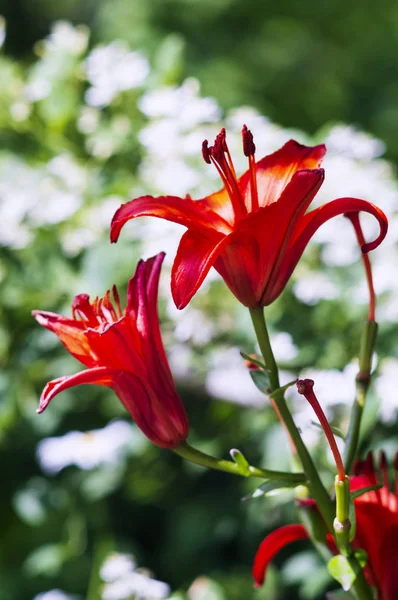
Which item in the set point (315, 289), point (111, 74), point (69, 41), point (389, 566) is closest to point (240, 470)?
point (389, 566)

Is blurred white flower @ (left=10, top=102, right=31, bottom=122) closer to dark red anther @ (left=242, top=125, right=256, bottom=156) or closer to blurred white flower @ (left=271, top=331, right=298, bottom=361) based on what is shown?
blurred white flower @ (left=271, top=331, right=298, bottom=361)

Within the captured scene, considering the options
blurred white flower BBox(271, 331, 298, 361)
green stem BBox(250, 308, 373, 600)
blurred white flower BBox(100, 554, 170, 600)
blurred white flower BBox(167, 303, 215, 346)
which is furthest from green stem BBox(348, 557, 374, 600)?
blurred white flower BBox(167, 303, 215, 346)

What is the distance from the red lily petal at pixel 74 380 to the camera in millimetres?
464

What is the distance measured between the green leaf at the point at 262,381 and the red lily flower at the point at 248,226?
4 centimetres

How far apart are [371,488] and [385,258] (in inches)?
21.6

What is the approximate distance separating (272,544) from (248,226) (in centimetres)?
20

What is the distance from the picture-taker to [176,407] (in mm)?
519

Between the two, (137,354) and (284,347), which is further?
(284,347)

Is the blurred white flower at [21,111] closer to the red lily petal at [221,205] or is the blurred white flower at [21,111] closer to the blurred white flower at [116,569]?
the blurred white flower at [116,569]

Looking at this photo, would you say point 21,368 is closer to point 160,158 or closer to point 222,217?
point 160,158

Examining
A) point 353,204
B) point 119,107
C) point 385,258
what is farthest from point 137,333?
point 119,107

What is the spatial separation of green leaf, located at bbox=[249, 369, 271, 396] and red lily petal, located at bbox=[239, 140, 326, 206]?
0.10 m

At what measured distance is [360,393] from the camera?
53 cm

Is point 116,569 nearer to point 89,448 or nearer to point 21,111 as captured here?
point 89,448
